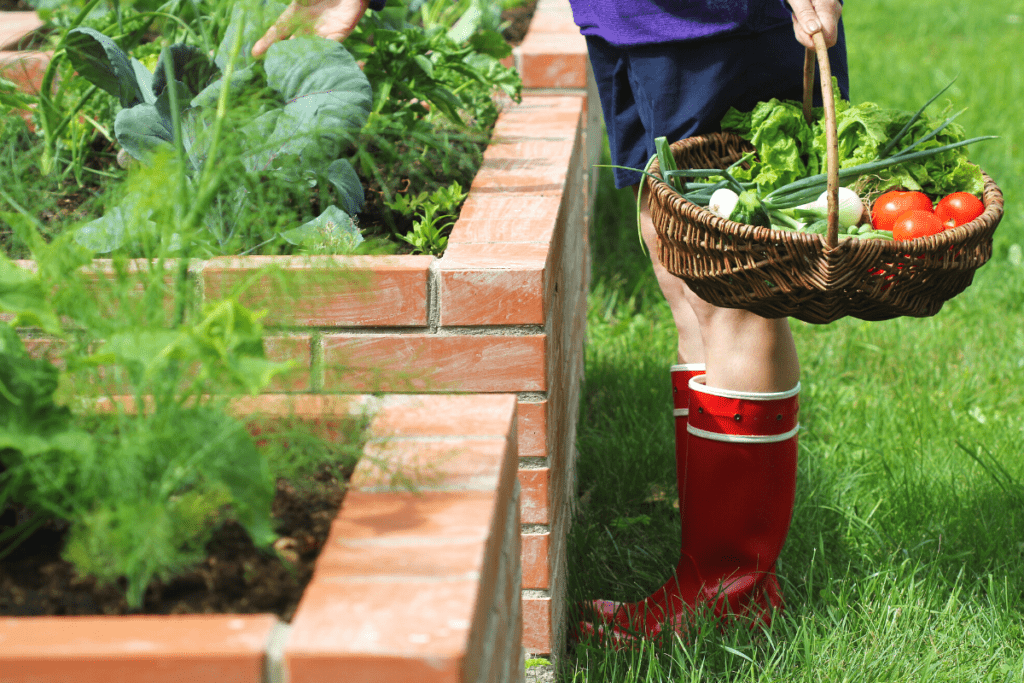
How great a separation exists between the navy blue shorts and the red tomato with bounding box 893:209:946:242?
462 mm

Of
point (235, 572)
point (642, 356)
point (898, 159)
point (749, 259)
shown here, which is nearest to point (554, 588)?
point (749, 259)

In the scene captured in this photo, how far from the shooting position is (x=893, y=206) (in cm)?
172

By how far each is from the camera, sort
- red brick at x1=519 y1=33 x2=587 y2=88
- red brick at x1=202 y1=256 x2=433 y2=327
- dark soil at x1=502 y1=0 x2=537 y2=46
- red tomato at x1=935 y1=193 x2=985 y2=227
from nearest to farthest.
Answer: red brick at x1=202 y1=256 x2=433 y2=327 → red tomato at x1=935 y1=193 x2=985 y2=227 → red brick at x1=519 y1=33 x2=587 y2=88 → dark soil at x1=502 y1=0 x2=537 y2=46

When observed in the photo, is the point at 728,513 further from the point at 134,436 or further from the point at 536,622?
the point at 134,436

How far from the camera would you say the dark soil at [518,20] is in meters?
3.91

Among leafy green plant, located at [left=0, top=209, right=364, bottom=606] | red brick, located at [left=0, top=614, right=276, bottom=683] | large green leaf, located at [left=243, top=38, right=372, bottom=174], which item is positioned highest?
large green leaf, located at [left=243, top=38, right=372, bottom=174]

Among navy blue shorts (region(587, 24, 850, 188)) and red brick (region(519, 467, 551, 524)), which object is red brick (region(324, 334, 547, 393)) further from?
navy blue shorts (region(587, 24, 850, 188))

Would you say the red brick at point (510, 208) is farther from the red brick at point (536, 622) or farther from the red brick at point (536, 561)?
the red brick at point (536, 622)

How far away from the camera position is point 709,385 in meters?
1.88

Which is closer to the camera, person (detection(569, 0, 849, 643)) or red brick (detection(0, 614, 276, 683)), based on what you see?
red brick (detection(0, 614, 276, 683))

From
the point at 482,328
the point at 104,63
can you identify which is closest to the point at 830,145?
the point at 482,328

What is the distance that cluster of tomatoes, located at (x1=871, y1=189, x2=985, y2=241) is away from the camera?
5.21 ft

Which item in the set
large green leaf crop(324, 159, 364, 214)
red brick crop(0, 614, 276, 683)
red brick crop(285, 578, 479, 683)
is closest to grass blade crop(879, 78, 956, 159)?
large green leaf crop(324, 159, 364, 214)

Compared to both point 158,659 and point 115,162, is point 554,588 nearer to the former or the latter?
point 158,659
